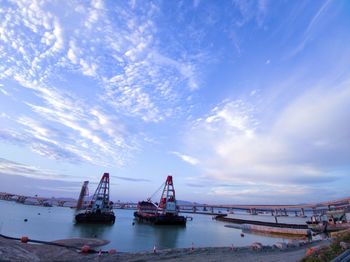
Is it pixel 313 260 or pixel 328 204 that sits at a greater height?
pixel 328 204

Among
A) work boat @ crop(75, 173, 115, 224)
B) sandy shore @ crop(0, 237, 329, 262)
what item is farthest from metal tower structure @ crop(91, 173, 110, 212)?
sandy shore @ crop(0, 237, 329, 262)

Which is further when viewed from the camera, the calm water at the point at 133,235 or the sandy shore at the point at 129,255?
the calm water at the point at 133,235

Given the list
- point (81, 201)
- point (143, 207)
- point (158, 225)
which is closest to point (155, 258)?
point (158, 225)

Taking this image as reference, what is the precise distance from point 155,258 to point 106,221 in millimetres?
55097

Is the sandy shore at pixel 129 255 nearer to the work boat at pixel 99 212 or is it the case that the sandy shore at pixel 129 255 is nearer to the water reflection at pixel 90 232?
the water reflection at pixel 90 232

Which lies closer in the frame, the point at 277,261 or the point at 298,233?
the point at 277,261

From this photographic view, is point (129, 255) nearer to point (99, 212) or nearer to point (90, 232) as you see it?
point (90, 232)

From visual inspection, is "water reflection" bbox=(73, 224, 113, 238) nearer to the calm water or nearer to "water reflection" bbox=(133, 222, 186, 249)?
the calm water

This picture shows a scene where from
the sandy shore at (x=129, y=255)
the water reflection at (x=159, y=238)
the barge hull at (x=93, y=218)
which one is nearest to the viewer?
the sandy shore at (x=129, y=255)

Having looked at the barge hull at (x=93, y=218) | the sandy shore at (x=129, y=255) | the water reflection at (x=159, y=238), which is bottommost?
the sandy shore at (x=129, y=255)

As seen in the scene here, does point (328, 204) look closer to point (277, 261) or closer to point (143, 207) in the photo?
point (143, 207)

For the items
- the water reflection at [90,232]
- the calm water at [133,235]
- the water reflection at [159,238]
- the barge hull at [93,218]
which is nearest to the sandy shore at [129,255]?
the calm water at [133,235]

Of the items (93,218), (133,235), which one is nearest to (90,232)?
(133,235)

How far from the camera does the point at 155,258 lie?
888 inches
